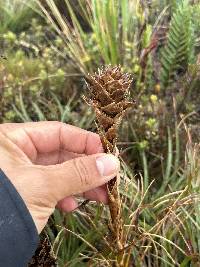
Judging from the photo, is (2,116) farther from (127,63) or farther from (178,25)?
(178,25)

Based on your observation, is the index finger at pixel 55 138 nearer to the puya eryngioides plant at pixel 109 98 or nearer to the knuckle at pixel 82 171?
the knuckle at pixel 82 171

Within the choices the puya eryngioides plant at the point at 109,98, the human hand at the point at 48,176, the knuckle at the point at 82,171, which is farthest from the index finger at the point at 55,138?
the puya eryngioides plant at the point at 109,98

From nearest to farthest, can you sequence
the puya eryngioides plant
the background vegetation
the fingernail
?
the puya eryngioides plant < the fingernail < the background vegetation

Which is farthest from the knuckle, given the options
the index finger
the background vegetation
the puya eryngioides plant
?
the background vegetation

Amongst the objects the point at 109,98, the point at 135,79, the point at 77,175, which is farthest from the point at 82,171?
the point at 135,79

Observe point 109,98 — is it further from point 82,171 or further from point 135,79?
point 135,79

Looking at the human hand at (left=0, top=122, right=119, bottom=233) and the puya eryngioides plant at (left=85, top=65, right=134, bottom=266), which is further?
the human hand at (left=0, top=122, right=119, bottom=233)

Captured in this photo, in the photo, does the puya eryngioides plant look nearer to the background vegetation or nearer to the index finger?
the index finger

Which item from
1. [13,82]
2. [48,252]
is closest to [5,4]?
[13,82]
